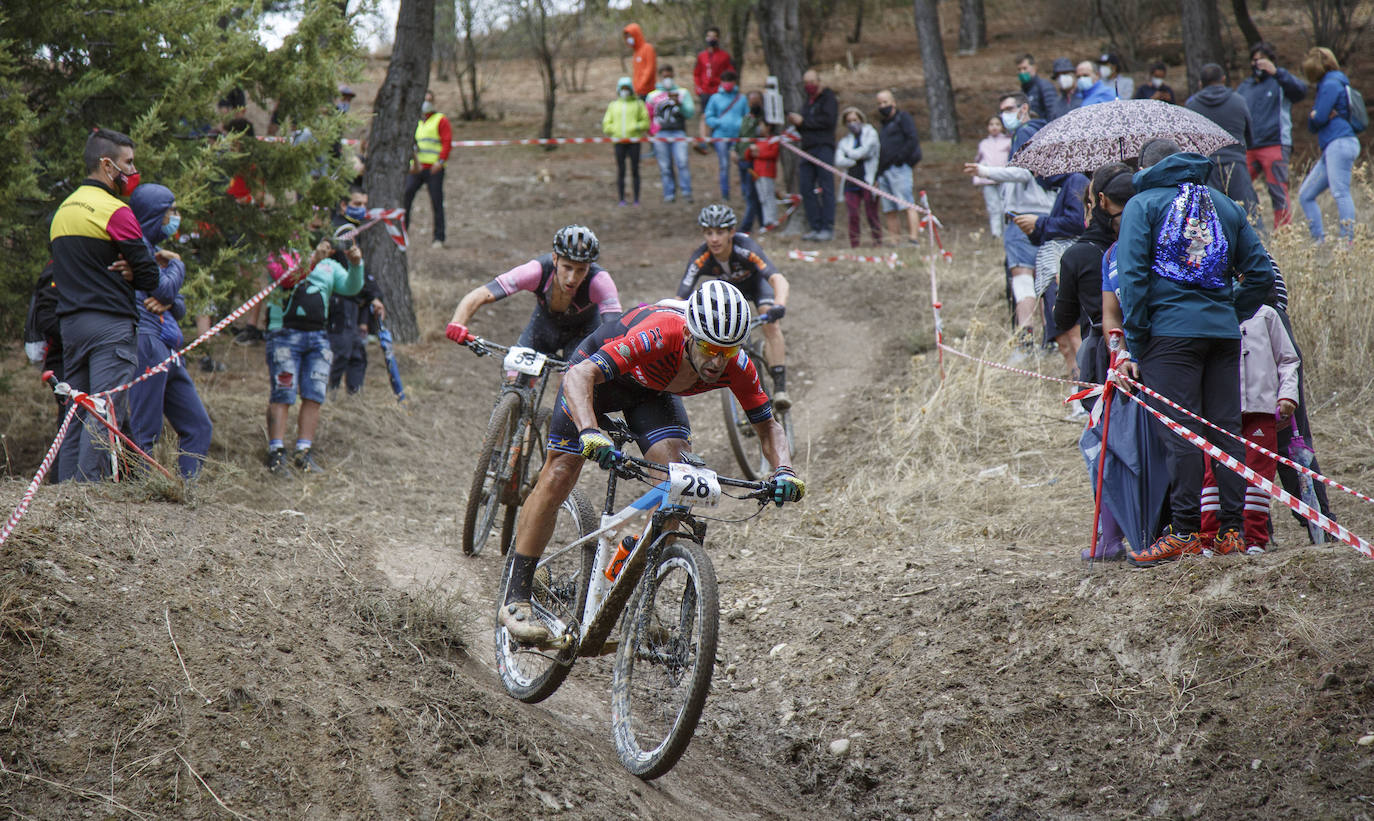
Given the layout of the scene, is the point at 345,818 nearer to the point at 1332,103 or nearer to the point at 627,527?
the point at 627,527

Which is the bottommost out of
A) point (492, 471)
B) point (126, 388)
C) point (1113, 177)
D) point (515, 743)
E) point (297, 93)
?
point (515, 743)

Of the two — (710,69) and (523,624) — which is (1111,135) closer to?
(523,624)

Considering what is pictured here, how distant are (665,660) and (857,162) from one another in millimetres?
11328

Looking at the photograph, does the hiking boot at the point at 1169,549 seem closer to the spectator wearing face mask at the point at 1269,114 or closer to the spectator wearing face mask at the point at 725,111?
the spectator wearing face mask at the point at 1269,114

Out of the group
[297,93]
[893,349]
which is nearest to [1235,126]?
[893,349]

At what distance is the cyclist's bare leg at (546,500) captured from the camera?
15.6ft

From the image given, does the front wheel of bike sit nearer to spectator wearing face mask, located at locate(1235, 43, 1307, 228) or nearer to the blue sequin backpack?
the blue sequin backpack

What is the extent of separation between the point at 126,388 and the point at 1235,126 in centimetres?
952

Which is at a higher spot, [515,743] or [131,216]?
[131,216]

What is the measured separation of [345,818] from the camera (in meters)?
3.63

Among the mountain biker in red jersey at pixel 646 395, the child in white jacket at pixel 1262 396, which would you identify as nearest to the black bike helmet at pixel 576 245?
the mountain biker in red jersey at pixel 646 395

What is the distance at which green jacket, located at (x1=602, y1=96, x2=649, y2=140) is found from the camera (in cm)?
1761

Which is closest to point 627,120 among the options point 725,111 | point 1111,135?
point 725,111

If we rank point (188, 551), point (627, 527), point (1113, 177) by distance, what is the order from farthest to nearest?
point (1113, 177), point (188, 551), point (627, 527)
